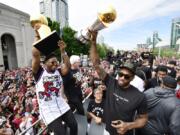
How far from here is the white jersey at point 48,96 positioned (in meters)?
2.84

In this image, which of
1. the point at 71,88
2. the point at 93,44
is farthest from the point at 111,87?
the point at 71,88

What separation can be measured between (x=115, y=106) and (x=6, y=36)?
145ft

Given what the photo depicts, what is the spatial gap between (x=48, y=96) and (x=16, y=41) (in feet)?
137

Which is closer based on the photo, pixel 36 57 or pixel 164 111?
pixel 36 57

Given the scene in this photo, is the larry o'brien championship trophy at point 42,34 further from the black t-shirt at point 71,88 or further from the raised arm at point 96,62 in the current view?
the black t-shirt at point 71,88

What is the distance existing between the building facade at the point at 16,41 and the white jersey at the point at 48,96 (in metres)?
39.9

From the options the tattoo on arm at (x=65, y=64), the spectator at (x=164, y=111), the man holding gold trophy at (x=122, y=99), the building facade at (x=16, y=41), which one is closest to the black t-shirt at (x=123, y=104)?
the man holding gold trophy at (x=122, y=99)

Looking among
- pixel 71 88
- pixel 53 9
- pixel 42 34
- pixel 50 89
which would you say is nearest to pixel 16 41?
pixel 71 88

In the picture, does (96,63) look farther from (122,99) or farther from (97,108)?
(97,108)

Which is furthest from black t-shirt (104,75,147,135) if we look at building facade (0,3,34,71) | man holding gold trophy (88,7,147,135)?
building facade (0,3,34,71)

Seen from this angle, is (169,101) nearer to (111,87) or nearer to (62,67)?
(111,87)

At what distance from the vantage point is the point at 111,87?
8.73 feet

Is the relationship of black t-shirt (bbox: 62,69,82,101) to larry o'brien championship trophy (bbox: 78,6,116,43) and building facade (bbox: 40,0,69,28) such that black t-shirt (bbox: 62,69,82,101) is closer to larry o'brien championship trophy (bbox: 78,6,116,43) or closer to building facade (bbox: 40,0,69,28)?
larry o'brien championship trophy (bbox: 78,6,116,43)

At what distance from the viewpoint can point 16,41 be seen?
41156mm
